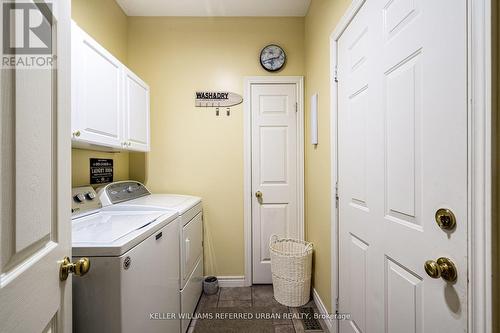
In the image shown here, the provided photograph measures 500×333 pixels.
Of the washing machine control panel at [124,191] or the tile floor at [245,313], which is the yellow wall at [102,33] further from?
the tile floor at [245,313]

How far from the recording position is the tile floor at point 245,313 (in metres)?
1.75

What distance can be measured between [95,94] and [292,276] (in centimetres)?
203

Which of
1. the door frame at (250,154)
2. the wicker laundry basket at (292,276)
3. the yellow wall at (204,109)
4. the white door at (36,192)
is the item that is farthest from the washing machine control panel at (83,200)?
the wicker laundry basket at (292,276)

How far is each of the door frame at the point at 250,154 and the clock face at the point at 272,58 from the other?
11 centimetres

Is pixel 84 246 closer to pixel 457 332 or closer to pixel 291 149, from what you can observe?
pixel 457 332

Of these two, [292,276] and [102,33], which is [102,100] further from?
[292,276]

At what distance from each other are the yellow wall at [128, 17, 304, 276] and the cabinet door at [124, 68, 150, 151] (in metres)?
0.24

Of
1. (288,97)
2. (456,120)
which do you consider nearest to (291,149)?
(288,97)

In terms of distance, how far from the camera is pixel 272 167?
2.38 meters

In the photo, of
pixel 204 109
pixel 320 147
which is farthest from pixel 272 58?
pixel 320 147

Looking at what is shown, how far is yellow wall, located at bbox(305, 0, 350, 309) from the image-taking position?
1.72 m

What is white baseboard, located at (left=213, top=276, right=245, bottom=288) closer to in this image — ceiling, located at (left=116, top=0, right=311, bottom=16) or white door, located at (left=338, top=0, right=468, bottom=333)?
white door, located at (left=338, top=0, right=468, bottom=333)

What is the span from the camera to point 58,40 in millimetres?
664
